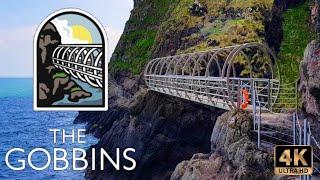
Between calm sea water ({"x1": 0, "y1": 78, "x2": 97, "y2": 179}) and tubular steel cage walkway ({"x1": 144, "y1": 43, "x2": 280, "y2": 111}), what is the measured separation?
4.13ft

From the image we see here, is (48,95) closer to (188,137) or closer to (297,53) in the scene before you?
(188,137)

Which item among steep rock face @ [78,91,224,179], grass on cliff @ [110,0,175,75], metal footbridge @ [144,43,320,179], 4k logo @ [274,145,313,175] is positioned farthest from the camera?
grass on cliff @ [110,0,175,75]

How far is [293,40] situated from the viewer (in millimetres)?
9062

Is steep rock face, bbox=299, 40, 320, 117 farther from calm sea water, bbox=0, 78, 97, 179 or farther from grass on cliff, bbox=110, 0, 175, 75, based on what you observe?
grass on cliff, bbox=110, 0, 175, 75

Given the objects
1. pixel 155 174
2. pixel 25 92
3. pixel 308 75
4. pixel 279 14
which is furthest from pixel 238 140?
pixel 279 14

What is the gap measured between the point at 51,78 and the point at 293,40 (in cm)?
418

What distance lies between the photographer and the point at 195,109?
28.4ft

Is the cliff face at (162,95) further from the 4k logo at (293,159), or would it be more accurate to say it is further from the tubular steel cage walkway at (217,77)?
the 4k logo at (293,159)

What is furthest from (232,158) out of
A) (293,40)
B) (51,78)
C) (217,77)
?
(293,40)

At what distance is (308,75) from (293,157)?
1.27m

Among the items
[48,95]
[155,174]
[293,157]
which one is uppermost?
[48,95]

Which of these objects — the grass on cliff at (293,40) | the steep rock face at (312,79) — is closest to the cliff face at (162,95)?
the grass on cliff at (293,40)

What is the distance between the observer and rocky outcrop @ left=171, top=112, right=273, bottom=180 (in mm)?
5309

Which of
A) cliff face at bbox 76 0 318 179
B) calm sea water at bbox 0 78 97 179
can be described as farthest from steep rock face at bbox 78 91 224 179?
calm sea water at bbox 0 78 97 179
